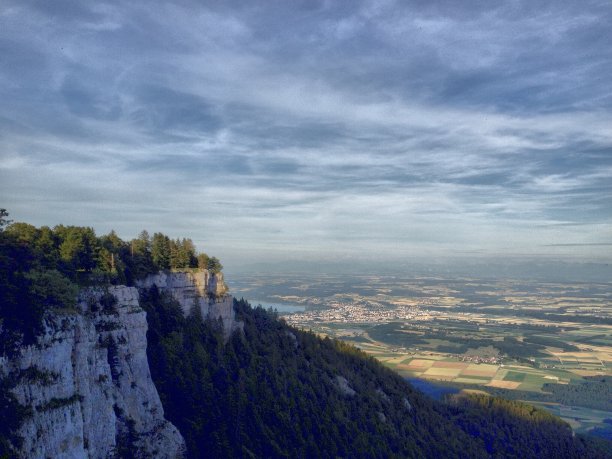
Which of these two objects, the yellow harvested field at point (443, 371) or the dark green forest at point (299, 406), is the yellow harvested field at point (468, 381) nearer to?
the yellow harvested field at point (443, 371)

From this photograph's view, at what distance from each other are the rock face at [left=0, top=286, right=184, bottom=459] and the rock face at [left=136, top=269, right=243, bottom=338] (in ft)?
59.8

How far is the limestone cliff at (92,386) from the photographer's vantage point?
33438mm

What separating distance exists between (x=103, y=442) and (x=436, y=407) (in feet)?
244

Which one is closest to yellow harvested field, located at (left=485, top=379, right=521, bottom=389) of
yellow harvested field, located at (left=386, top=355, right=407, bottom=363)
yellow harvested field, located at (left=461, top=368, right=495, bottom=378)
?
yellow harvested field, located at (left=461, top=368, right=495, bottom=378)

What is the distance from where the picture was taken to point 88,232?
57188mm

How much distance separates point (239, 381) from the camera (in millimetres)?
63156

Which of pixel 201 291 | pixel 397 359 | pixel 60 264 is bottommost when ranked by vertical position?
pixel 397 359

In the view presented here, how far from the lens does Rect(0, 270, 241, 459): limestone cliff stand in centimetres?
3344

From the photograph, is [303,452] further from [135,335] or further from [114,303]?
[114,303]

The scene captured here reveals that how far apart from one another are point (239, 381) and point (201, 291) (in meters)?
15.3

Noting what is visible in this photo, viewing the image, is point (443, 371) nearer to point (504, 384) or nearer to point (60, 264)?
point (504, 384)

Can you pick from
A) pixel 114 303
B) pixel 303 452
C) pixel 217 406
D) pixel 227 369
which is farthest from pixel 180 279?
pixel 303 452

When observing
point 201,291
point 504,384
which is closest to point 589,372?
point 504,384

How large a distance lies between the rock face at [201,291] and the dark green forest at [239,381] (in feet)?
4.55
